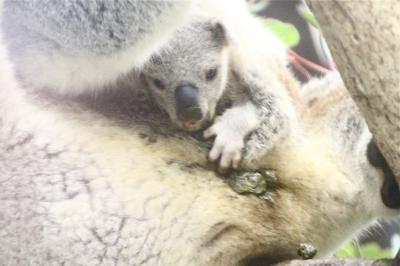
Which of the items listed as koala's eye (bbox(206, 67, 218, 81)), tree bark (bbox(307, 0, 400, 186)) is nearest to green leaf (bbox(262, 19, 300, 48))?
koala's eye (bbox(206, 67, 218, 81))

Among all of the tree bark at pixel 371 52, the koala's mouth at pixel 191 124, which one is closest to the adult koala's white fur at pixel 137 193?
the koala's mouth at pixel 191 124

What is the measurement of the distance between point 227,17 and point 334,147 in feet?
1.66

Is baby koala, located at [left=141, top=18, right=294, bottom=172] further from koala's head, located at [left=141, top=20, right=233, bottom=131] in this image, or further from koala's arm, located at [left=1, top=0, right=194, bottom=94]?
koala's arm, located at [left=1, top=0, right=194, bottom=94]

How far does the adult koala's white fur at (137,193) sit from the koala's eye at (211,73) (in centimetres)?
16

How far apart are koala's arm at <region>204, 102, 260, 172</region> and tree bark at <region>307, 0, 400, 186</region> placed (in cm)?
55

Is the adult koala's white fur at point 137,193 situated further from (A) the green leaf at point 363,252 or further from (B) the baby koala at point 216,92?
(A) the green leaf at point 363,252

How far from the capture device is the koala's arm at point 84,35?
1828mm

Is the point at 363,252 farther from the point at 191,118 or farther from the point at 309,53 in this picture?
the point at 309,53

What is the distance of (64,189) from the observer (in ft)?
6.18

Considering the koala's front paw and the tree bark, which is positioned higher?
the tree bark

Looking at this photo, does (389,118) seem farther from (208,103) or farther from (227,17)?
(227,17)

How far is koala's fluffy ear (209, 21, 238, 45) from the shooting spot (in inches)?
84.1

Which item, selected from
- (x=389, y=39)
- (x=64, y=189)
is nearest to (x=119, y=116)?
(x=64, y=189)

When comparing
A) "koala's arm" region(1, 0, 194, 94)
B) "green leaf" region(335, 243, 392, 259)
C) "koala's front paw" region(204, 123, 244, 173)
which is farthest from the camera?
"green leaf" region(335, 243, 392, 259)
